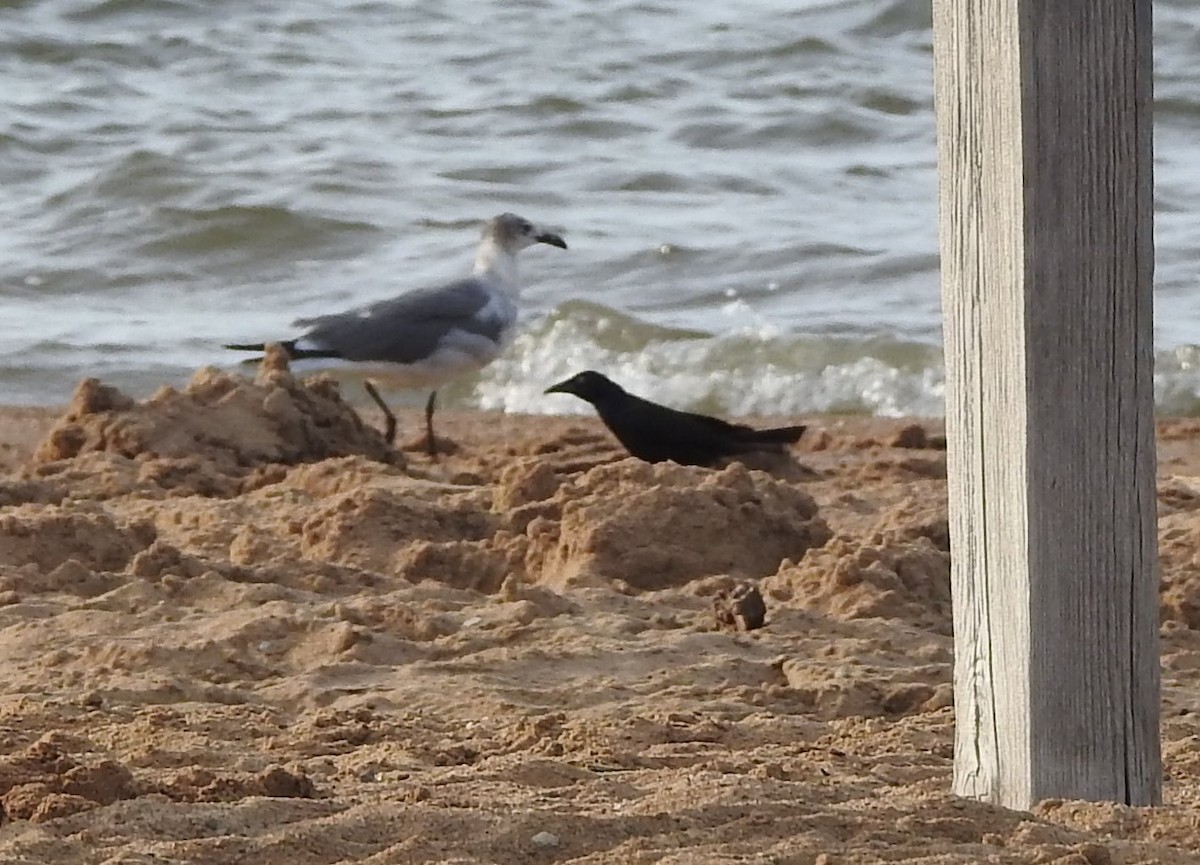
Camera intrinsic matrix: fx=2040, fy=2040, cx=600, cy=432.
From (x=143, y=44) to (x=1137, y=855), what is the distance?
56.1 feet

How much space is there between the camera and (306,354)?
8.99 meters

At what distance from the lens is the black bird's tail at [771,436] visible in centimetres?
765

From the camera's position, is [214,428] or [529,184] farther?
[529,184]

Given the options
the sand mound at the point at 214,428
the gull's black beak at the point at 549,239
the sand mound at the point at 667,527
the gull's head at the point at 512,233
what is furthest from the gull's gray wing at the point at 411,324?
the sand mound at the point at 667,527

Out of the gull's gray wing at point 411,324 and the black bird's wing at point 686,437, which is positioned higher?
the gull's gray wing at point 411,324

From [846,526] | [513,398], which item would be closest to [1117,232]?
[846,526]

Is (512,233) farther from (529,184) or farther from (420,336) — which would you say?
(529,184)

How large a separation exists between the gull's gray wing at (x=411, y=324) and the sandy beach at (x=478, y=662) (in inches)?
67.3

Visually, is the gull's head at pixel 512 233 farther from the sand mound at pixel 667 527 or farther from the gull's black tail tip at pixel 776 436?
the sand mound at pixel 667 527

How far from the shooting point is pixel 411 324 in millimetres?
9328

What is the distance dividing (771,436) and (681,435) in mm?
341

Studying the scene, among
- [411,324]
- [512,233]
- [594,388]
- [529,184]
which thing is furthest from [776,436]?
[529,184]

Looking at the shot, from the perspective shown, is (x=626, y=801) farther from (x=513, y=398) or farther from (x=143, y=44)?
(x=143, y=44)

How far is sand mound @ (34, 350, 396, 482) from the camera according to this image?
691cm
